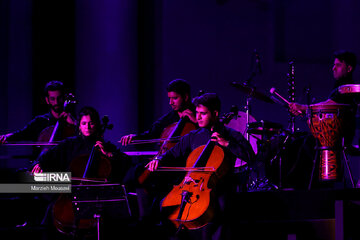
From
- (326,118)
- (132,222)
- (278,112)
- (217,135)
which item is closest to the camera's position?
(217,135)

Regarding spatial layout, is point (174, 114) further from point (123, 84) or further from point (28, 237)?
point (28, 237)

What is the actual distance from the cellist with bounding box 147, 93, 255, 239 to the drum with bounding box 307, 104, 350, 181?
1.01 metres

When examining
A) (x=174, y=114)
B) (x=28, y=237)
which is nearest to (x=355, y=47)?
(x=174, y=114)

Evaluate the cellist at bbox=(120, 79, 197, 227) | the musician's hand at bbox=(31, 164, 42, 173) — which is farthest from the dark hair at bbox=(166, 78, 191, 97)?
the musician's hand at bbox=(31, 164, 42, 173)

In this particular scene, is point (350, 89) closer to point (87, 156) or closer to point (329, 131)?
point (329, 131)

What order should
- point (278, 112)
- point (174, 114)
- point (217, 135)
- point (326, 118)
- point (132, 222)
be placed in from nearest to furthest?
point (217, 135) → point (132, 222) → point (326, 118) → point (174, 114) → point (278, 112)

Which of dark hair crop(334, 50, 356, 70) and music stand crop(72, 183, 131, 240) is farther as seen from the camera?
dark hair crop(334, 50, 356, 70)

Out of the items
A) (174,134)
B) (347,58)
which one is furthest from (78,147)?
(347,58)

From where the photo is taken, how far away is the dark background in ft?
22.4

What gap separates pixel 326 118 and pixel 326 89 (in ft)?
8.37

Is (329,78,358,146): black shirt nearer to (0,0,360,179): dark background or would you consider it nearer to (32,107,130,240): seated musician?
(0,0,360,179): dark background

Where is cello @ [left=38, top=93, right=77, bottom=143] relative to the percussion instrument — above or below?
below

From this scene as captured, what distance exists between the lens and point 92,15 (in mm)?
6840

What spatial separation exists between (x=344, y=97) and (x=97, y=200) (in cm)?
285
